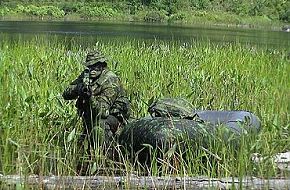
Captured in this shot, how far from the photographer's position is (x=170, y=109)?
441cm

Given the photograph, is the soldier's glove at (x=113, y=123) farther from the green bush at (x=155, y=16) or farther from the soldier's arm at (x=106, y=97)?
the green bush at (x=155, y=16)

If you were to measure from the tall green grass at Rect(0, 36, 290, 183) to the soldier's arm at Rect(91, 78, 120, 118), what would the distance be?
0.88 feet

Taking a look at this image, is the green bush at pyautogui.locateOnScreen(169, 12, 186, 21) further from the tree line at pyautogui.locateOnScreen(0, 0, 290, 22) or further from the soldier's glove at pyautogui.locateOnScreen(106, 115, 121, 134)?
the soldier's glove at pyautogui.locateOnScreen(106, 115, 121, 134)

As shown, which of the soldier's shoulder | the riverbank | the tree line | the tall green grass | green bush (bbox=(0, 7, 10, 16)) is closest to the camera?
the tall green grass

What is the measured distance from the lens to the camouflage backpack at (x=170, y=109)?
4375 mm

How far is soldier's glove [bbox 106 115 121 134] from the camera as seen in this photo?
4324 millimetres

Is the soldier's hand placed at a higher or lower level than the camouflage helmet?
lower

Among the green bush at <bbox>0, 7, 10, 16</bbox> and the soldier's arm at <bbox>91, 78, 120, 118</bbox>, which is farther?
the green bush at <bbox>0, 7, 10, 16</bbox>

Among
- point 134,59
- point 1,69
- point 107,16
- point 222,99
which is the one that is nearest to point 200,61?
point 134,59

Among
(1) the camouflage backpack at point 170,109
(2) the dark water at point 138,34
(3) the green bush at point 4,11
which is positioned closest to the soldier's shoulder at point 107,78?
(1) the camouflage backpack at point 170,109

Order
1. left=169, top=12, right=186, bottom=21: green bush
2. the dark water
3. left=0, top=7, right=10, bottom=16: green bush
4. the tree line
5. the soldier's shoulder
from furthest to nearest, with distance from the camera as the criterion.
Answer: the tree line, left=169, top=12, right=186, bottom=21: green bush, left=0, top=7, right=10, bottom=16: green bush, the dark water, the soldier's shoulder

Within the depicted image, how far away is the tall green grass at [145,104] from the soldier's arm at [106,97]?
0.88 ft

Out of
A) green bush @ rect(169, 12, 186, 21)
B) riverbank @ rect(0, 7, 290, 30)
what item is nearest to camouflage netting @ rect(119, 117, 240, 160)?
riverbank @ rect(0, 7, 290, 30)

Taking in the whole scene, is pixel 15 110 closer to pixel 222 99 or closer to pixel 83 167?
pixel 83 167
